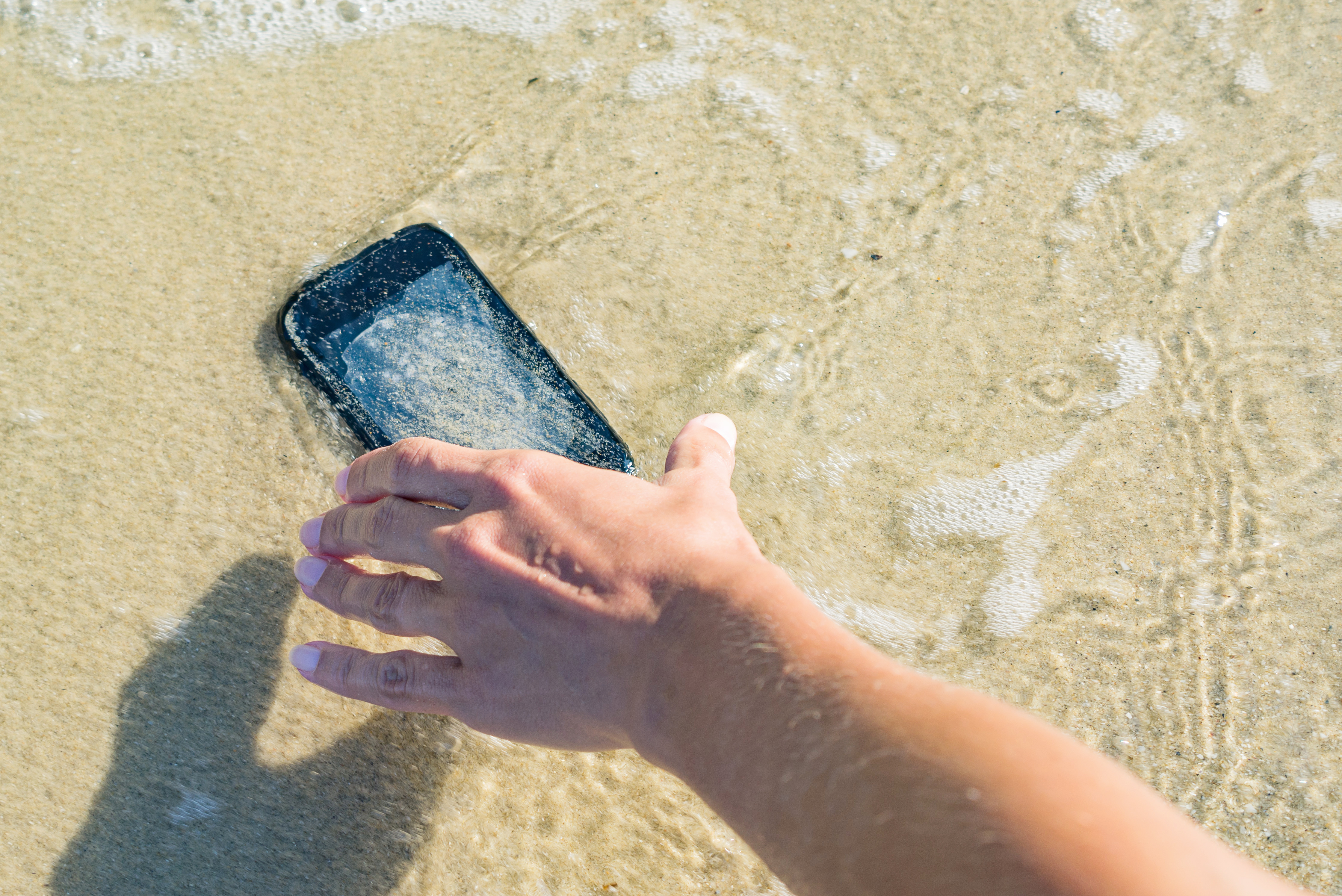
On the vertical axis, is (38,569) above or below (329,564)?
below

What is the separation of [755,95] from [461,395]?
107 centimetres

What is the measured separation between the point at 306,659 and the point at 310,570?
0.51 ft

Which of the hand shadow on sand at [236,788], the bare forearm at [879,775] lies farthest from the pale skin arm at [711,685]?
the hand shadow on sand at [236,788]

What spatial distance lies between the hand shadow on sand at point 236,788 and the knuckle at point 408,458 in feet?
1.41

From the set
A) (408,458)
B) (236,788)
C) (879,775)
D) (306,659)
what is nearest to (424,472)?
(408,458)

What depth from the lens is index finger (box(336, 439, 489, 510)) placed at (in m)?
1.35

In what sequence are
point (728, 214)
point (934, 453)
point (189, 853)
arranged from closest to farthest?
point (189, 853) < point (934, 453) < point (728, 214)

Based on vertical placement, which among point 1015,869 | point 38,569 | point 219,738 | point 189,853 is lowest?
point 189,853

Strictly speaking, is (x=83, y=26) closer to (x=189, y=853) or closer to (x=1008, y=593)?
(x=189, y=853)

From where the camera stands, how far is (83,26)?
2.01 m

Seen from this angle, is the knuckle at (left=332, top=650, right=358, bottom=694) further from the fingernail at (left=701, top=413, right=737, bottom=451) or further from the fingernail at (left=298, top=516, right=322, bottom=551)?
the fingernail at (left=701, top=413, right=737, bottom=451)

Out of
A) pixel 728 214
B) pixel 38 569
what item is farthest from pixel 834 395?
pixel 38 569

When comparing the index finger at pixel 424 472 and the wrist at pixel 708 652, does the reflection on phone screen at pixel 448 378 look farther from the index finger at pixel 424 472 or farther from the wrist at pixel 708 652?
the wrist at pixel 708 652

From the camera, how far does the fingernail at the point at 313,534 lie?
150 centimetres
